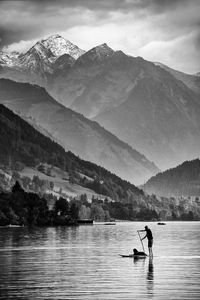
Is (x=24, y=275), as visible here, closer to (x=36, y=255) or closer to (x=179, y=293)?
(x=179, y=293)

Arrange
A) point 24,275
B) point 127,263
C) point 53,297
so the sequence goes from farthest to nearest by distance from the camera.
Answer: point 127,263 < point 24,275 < point 53,297

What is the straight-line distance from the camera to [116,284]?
→ 9812cm

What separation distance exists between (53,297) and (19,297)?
3.81 m

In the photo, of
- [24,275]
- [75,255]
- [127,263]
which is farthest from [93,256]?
[24,275]

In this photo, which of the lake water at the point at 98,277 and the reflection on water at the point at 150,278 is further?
the reflection on water at the point at 150,278

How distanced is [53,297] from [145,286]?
46.7 ft

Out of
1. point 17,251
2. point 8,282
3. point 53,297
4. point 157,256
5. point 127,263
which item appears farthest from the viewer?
point 17,251

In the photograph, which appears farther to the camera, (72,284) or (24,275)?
(24,275)

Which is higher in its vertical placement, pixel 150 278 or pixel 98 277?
pixel 98 277

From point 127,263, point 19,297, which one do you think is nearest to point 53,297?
point 19,297

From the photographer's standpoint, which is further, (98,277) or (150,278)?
(98,277)

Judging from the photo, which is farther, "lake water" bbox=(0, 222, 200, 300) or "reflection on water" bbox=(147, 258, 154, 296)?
"reflection on water" bbox=(147, 258, 154, 296)

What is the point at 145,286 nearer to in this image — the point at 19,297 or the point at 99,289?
the point at 99,289

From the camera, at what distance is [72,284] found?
326 feet
